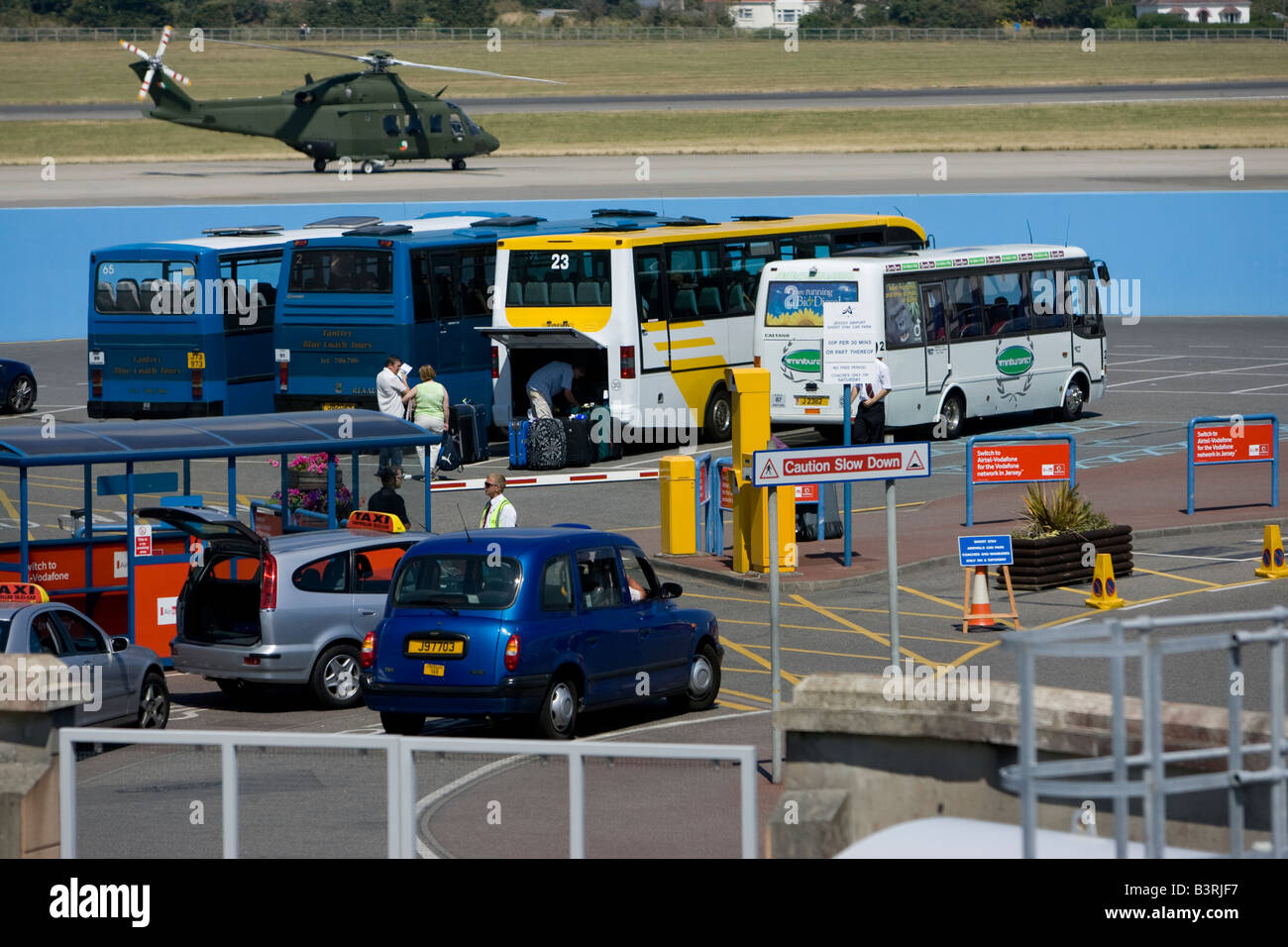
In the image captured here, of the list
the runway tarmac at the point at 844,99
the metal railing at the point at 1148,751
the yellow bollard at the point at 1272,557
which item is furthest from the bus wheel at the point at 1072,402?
the runway tarmac at the point at 844,99

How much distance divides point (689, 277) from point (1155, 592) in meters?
12.2

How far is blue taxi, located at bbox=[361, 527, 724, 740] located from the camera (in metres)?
13.4

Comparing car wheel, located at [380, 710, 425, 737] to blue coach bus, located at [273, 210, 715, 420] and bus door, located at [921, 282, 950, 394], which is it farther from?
bus door, located at [921, 282, 950, 394]

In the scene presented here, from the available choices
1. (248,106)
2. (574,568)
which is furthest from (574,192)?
(574,568)

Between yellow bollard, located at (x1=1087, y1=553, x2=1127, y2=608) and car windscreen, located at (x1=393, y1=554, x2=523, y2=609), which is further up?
car windscreen, located at (x1=393, y1=554, x2=523, y2=609)

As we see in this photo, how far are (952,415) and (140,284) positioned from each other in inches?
542

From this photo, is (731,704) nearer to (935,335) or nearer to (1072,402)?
(935,335)

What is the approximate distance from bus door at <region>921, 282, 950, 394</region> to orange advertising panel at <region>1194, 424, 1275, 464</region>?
21.8 ft

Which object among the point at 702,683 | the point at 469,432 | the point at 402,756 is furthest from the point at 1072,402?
the point at 402,756

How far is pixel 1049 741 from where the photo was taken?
25.5ft

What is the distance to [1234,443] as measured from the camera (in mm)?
23234

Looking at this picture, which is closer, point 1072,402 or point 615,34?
point 1072,402

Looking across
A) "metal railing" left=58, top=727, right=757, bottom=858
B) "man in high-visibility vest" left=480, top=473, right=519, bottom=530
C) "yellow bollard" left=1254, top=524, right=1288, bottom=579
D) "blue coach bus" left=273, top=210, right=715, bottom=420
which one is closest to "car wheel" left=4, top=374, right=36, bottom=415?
"blue coach bus" left=273, top=210, right=715, bottom=420

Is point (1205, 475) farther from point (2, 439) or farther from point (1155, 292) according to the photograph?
point (1155, 292)
